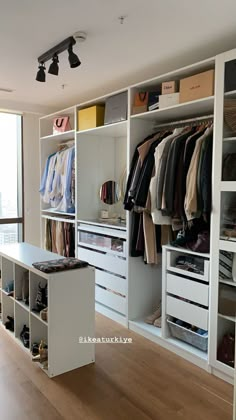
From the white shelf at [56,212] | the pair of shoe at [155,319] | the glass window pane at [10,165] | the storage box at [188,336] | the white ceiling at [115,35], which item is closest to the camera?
the white ceiling at [115,35]

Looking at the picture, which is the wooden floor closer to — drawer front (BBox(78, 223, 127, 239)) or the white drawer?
the white drawer

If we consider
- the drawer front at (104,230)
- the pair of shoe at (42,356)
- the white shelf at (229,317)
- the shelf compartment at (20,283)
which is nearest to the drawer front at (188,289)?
the white shelf at (229,317)

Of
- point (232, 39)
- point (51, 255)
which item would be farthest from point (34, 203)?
point (232, 39)

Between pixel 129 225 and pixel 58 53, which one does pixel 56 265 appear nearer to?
pixel 129 225

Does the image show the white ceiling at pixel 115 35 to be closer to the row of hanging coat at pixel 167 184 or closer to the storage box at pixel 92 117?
the storage box at pixel 92 117

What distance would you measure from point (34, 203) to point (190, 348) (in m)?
2.94

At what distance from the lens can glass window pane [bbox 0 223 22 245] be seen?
4.51m

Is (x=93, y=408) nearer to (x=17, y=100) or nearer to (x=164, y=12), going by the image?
(x=164, y=12)

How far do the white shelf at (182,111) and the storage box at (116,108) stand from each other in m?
0.16

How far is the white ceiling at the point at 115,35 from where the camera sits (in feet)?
6.51

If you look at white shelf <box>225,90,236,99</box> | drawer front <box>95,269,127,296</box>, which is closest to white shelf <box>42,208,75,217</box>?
drawer front <box>95,269,127,296</box>

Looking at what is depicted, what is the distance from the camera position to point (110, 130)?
353cm

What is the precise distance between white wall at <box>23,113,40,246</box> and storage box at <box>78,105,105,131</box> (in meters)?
1.18

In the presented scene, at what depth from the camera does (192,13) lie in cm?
205
